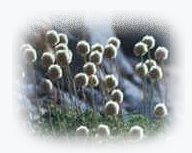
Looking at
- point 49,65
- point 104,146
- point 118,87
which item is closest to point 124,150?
point 104,146

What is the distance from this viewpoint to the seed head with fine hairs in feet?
4.42

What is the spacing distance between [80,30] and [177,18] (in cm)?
24

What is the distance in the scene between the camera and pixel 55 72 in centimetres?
132

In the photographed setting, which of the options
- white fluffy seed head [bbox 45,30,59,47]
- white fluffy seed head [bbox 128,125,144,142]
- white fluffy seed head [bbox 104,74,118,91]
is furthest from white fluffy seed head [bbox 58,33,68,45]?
white fluffy seed head [bbox 128,125,144,142]

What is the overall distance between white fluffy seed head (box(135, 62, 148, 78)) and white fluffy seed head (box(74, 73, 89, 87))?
4.9 inches

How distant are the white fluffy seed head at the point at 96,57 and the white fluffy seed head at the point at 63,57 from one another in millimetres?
54

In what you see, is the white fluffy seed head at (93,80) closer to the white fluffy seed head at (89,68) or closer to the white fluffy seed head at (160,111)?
the white fluffy seed head at (89,68)

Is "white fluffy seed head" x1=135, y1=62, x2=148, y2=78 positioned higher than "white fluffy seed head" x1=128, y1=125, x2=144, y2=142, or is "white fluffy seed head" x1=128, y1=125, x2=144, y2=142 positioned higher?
"white fluffy seed head" x1=135, y1=62, x2=148, y2=78

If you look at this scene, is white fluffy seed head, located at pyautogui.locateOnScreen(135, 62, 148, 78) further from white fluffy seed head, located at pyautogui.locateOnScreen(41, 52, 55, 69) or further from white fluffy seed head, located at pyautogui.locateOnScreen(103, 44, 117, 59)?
white fluffy seed head, located at pyautogui.locateOnScreen(41, 52, 55, 69)

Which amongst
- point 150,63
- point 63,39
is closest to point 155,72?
point 150,63

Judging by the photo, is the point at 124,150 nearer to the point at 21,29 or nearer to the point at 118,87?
the point at 118,87

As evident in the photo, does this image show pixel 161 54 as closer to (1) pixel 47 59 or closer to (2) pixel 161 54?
(2) pixel 161 54

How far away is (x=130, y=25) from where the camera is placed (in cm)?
138

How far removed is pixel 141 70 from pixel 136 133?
0.50 feet
